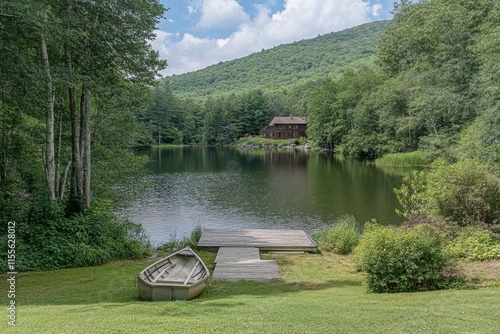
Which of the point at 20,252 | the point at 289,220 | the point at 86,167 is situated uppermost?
the point at 86,167

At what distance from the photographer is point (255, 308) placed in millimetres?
5805

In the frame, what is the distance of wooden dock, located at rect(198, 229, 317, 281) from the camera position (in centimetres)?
920

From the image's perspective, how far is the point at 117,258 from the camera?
35.8 feet

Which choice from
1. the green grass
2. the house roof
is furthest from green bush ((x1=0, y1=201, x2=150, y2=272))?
the house roof

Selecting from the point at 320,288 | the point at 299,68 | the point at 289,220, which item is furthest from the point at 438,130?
the point at 299,68

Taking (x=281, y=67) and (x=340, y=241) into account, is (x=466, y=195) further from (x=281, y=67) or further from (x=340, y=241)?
(x=281, y=67)

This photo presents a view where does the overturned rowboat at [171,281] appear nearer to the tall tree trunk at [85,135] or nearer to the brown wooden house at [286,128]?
the tall tree trunk at [85,135]

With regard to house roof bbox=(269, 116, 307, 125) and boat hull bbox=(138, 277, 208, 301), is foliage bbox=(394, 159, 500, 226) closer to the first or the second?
boat hull bbox=(138, 277, 208, 301)

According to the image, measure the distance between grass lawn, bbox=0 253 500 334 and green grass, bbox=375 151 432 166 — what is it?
35.3 m

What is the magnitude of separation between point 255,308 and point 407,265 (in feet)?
10.5

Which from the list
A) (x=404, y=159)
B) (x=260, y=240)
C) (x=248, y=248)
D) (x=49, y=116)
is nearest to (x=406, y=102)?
(x=404, y=159)

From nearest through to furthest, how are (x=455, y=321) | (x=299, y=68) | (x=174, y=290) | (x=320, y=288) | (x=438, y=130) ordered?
1. (x=455, y=321)
2. (x=174, y=290)
3. (x=320, y=288)
4. (x=438, y=130)
5. (x=299, y=68)

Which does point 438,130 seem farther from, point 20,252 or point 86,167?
point 20,252

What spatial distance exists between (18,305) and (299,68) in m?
179
